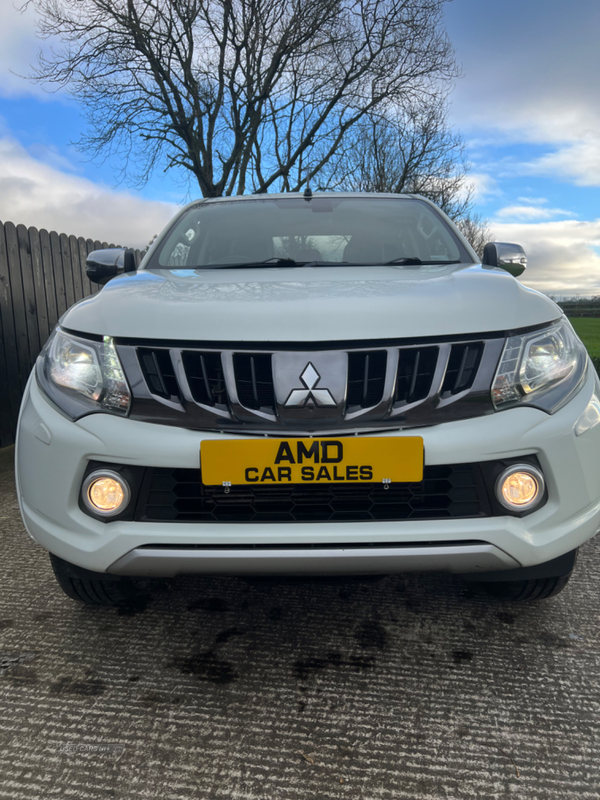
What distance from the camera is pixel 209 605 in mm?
1996

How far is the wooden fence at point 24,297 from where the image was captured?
4.96 meters

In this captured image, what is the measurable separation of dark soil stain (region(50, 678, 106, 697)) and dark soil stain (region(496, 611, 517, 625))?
4.36 feet

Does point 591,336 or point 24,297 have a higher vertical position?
point 24,297

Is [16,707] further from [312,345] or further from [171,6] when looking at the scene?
[171,6]

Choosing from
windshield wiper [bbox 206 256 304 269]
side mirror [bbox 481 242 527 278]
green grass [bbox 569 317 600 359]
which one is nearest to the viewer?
windshield wiper [bbox 206 256 304 269]

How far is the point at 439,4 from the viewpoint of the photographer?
491 inches

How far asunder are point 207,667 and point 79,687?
14.6 inches

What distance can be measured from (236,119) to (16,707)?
12536mm

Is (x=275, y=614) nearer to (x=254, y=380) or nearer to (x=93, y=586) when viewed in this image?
(x=93, y=586)

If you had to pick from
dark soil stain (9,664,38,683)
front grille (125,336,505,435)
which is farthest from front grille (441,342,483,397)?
dark soil stain (9,664,38,683)

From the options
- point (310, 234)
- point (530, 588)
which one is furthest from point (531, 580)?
point (310, 234)

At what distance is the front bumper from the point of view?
1387 mm

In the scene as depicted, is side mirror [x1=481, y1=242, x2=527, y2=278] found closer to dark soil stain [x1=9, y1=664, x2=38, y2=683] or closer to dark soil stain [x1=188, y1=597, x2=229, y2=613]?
dark soil stain [x1=188, y1=597, x2=229, y2=613]

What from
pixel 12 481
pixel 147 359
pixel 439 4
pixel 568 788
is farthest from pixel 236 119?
pixel 568 788
